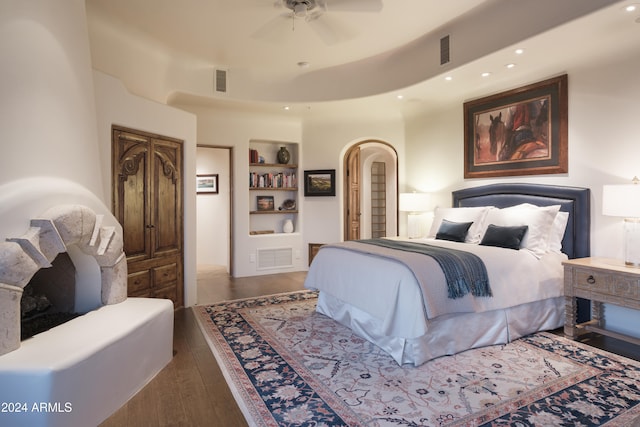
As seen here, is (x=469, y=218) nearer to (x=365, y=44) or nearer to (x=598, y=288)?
(x=598, y=288)

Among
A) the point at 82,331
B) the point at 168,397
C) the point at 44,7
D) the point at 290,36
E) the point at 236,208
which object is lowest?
the point at 168,397

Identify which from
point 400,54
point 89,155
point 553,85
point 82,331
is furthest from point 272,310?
point 553,85

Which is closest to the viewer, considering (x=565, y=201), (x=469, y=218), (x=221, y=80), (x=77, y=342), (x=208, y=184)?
(x=77, y=342)

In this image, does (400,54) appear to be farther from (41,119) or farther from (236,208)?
(41,119)

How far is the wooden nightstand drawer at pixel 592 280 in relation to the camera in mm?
2936

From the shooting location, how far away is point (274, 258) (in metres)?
6.17

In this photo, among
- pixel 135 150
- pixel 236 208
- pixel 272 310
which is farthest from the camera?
pixel 236 208

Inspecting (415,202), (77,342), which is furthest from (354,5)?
(77,342)

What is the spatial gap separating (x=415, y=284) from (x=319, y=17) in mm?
2749

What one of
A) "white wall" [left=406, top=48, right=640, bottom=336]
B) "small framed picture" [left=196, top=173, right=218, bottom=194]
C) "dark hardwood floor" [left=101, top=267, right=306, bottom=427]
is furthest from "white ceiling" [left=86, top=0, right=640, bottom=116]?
"dark hardwood floor" [left=101, top=267, right=306, bottom=427]

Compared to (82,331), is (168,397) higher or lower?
lower

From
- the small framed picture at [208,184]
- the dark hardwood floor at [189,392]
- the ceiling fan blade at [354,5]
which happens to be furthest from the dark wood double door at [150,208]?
the small framed picture at [208,184]

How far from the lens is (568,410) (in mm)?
2098

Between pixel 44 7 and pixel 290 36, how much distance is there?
2412mm
